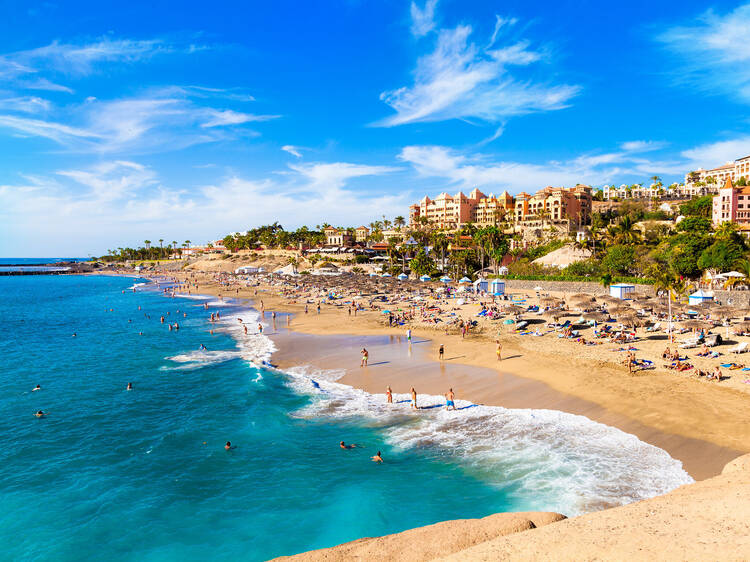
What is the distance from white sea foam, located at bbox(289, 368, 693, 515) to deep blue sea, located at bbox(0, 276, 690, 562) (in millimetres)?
67

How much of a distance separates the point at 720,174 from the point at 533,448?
155 m

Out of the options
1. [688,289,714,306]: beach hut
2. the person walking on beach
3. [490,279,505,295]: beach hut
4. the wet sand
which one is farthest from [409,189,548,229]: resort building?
the person walking on beach

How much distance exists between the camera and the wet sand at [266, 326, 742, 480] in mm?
14242

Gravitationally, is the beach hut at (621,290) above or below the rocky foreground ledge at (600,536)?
above

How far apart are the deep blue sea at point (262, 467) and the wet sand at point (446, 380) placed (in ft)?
2.82

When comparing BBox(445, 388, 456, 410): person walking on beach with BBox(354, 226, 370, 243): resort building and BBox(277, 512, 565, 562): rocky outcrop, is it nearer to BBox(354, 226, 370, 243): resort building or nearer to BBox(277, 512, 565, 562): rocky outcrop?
BBox(277, 512, 565, 562): rocky outcrop

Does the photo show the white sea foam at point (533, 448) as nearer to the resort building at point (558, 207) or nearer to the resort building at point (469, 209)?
the resort building at point (558, 207)

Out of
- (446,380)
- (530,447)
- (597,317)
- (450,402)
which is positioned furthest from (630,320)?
(530,447)

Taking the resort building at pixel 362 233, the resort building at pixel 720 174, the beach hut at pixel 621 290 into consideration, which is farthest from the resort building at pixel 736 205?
the resort building at pixel 362 233

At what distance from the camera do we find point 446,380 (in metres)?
22.9

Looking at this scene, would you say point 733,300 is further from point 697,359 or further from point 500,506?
point 500,506

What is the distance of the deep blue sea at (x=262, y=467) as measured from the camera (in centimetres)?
1171

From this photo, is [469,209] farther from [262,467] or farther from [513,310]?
[262,467]

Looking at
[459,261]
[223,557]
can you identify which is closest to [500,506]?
[223,557]
